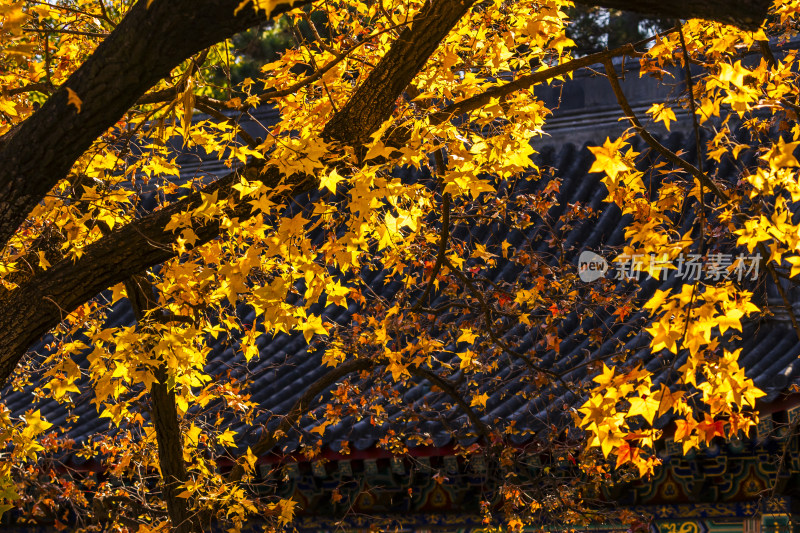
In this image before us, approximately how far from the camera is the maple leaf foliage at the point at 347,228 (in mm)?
2574

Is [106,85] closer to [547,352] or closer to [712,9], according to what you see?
[712,9]

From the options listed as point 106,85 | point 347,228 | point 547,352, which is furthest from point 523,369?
point 106,85

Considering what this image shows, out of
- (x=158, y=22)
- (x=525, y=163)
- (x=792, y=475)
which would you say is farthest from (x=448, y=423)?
(x=158, y=22)

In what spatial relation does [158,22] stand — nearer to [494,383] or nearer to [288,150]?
[288,150]

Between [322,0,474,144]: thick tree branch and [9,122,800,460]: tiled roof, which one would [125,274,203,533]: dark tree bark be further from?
[322,0,474,144]: thick tree branch

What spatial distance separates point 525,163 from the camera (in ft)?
10.6

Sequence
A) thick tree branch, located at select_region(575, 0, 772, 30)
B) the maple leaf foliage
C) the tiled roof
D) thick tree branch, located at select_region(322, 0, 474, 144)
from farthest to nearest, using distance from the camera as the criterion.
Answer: the tiled roof → thick tree branch, located at select_region(322, 0, 474, 144) → the maple leaf foliage → thick tree branch, located at select_region(575, 0, 772, 30)

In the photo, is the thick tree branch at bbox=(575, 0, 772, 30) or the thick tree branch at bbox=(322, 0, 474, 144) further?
the thick tree branch at bbox=(322, 0, 474, 144)

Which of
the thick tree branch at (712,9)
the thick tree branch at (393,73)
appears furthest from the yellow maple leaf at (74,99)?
the thick tree branch at (712,9)

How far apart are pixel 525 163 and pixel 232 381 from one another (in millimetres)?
2208

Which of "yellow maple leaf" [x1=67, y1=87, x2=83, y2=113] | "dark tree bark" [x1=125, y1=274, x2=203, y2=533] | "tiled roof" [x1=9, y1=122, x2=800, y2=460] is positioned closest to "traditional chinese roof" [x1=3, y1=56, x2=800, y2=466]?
"tiled roof" [x1=9, y1=122, x2=800, y2=460]

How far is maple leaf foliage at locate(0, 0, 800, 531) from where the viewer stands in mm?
2574

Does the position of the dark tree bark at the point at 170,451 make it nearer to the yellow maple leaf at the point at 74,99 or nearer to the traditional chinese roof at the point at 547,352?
the traditional chinese roof at the point at 547,352

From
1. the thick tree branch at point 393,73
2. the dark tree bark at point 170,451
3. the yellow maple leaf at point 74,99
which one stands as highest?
the thick tree branch at point 393,73
